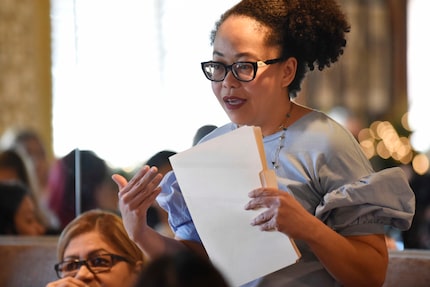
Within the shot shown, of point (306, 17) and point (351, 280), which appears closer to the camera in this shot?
point (351, 280)

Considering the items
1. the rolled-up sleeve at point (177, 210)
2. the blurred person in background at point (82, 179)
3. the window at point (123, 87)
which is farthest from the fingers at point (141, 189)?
the blurred person in background at point (82, 179)

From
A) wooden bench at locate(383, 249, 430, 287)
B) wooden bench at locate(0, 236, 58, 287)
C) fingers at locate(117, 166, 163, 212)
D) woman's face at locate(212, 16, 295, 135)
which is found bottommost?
wooden bench at locate(0, 236, 58, 287)

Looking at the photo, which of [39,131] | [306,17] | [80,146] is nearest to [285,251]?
[306,17]

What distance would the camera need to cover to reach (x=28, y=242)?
2785 mm

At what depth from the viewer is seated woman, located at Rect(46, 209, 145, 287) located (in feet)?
6.97

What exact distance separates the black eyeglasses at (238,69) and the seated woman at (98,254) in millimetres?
574

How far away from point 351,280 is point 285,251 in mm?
125

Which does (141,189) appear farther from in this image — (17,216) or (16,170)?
(16,170)

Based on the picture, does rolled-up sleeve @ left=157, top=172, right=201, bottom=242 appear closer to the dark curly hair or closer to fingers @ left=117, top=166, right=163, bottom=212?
fingers @ left=117, top=166, right=163, bottom=212

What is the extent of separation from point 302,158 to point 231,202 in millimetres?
155

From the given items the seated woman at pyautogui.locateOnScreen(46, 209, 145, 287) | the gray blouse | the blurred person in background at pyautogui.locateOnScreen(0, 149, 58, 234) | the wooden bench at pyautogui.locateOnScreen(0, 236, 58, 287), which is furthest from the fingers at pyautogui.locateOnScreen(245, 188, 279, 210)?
the blurred person in background at pyautogui.locateOnScreen(0, 149, 58, 234)

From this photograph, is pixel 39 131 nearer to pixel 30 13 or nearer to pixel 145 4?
pixel 30 13

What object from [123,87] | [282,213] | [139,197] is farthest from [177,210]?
[123,87]

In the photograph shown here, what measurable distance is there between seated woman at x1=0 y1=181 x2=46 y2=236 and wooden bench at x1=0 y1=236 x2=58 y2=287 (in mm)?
922
